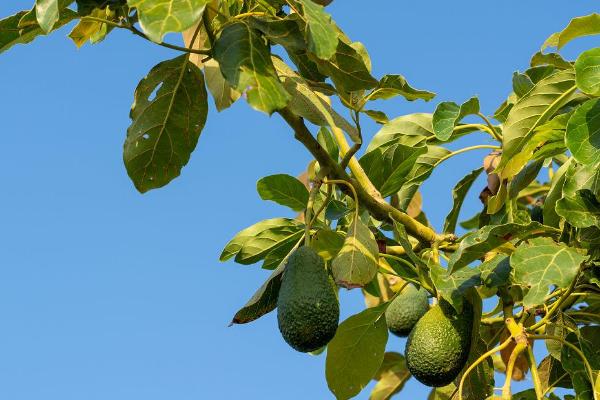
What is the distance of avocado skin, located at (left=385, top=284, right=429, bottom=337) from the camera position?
2457 millimetres

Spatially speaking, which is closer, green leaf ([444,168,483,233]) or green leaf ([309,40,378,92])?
green leaf ([309,40,378,92])

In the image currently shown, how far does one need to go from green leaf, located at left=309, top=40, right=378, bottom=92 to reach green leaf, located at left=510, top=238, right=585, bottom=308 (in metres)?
0.47

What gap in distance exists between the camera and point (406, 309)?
2467mm

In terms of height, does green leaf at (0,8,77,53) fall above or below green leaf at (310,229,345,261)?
above

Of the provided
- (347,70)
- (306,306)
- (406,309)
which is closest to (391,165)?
(406,309)

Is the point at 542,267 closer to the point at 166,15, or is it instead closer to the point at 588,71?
the point at 588,71

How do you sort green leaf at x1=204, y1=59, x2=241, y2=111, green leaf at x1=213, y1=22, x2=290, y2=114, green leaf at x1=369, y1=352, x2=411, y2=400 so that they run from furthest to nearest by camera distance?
green leaf at x1=369, y1=352, x2=411, y2=400
green leaf at x1=204, y1=59, x2=241, y2=111
green leaf at x1=213, y1=22, x2=290, y2=114

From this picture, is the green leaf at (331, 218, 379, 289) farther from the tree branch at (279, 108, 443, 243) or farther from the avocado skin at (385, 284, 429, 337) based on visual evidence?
the avocado skin at (385, 284, 429, 337)

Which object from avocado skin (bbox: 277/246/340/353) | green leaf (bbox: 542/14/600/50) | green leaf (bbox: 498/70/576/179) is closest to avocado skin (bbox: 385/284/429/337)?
green leaf (bbox: 498/70/576/179)

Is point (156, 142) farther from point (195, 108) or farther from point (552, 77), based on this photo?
point (552, 77)

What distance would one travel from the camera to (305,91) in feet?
6.98

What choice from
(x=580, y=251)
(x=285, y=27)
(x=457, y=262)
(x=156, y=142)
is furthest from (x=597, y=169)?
(x=156, y=142)

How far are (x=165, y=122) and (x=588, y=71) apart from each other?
90 centimetres

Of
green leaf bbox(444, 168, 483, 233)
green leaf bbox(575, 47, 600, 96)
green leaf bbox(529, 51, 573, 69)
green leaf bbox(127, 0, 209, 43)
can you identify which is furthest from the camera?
green leaf bbox(444, 168, 483, 233)
